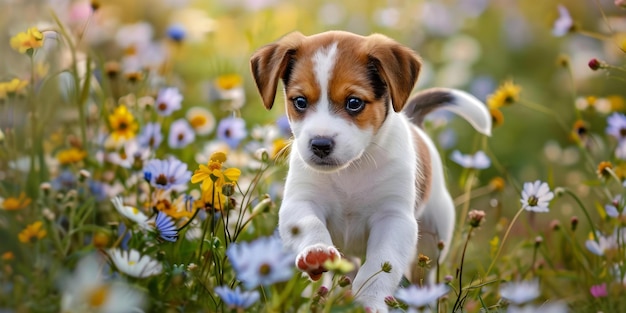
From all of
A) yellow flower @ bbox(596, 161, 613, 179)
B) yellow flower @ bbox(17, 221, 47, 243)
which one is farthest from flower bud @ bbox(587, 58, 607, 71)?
yellow flower @ bbox(17, 221, 47, 243)

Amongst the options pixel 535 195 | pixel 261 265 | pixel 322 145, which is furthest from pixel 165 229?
pixel 535 195

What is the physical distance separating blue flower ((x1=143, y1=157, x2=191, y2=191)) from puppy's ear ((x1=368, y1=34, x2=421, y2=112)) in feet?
2.78

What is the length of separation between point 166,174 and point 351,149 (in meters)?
0.79

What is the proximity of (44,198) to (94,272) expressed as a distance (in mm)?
973

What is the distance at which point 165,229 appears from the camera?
3279mm

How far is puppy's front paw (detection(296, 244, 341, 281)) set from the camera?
2785mm

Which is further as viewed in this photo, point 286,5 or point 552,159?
point 286,5

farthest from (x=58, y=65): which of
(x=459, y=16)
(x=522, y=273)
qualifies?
(x=459, y=16)

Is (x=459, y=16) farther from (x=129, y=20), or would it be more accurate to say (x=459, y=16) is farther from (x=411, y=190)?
(x=411, y=190)

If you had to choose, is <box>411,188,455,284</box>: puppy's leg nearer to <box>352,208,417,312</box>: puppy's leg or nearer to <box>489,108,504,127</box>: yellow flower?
<box>489,108,504,127</box>: yellow flower

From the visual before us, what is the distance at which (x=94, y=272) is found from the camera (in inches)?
121

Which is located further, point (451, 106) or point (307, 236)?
point (451, 106)

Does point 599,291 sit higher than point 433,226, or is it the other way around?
point 599,291

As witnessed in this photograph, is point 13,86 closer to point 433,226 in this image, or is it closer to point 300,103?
point 300,103
